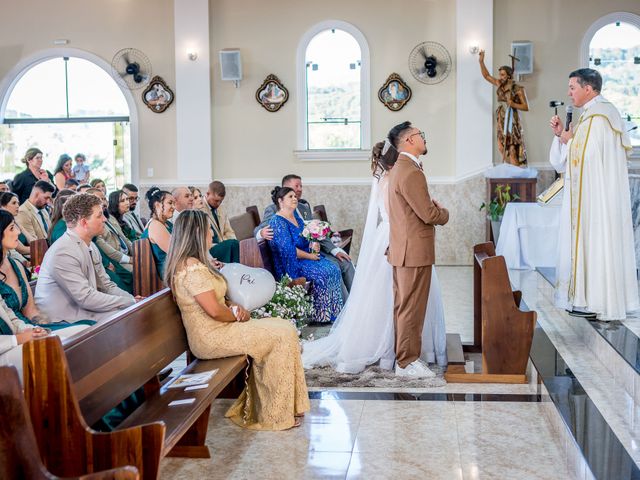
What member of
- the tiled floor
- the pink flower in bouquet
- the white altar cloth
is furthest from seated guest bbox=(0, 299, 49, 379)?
the white altar cloth

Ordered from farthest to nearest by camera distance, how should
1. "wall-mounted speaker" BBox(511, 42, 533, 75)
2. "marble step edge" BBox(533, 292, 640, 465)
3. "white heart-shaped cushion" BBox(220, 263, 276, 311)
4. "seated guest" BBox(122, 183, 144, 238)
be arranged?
"wall-mounted speaker" BBox(511, 42, 533, 75)
"seated guest" BBox(122, 183, 144, 238)
"white heart-shaped cushion" BBox(220, 263, 276, 311)
"marble step edge" BBox(533, 292, 640, 465)

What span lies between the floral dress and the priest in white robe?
2308mm

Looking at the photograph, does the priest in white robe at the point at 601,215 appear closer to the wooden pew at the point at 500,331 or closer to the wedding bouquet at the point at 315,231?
the wooden pew at the point at 500,331

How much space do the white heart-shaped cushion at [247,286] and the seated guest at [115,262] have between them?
198 cm

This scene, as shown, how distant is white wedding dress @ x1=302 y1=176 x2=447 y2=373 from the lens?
5645 millimetres

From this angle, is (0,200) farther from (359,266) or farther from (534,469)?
(534,469)

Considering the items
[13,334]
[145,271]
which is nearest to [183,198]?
[145,271]

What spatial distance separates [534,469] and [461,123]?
8061 millimetres

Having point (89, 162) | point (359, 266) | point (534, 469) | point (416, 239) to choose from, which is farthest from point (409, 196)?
point (89, 162)

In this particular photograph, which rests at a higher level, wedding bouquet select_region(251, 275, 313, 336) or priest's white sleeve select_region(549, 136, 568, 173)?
priest's white sleeve select_region(549, 136, 568, 173)

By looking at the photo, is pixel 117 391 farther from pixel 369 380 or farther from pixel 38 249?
pixel 38 249

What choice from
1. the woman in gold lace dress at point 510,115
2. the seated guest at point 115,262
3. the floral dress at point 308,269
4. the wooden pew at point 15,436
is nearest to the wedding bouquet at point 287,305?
the floral dress at point 308,269

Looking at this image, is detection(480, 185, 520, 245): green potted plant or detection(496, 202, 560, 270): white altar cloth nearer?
detection(496, 202, 560, 270): white altar cloth

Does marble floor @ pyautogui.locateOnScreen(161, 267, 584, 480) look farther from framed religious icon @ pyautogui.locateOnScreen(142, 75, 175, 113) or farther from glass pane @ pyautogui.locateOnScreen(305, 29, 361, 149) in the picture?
framed religious icon @ pyautogui.locateOnScreen(142, 75, 175, 113)
